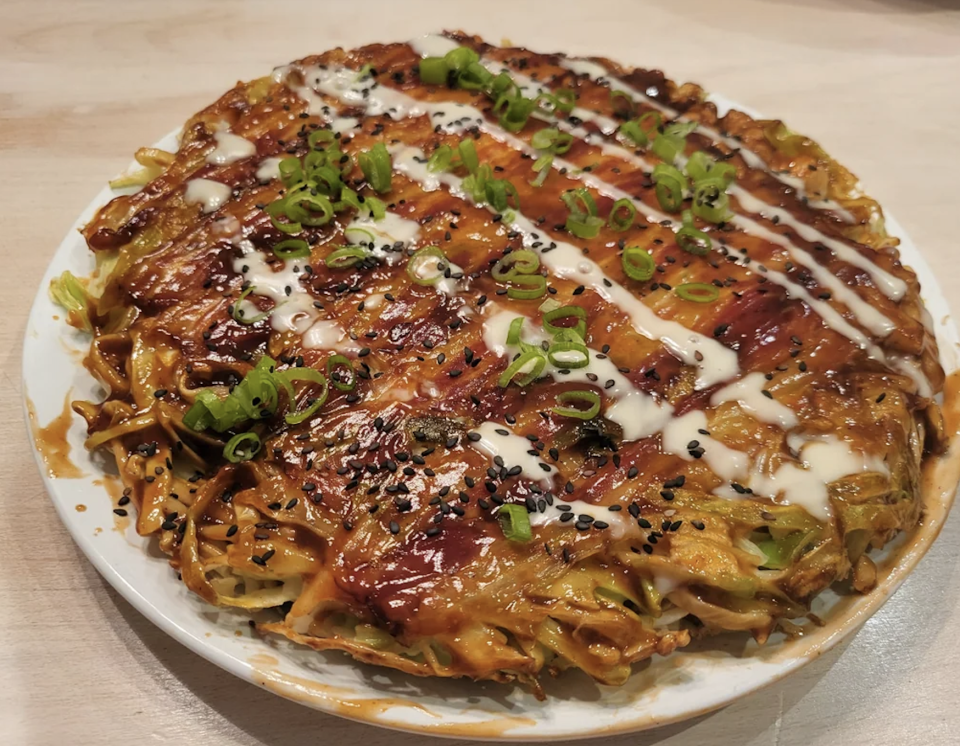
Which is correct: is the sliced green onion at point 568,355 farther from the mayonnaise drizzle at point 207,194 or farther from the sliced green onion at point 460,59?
the sliced green onion at point 460,59

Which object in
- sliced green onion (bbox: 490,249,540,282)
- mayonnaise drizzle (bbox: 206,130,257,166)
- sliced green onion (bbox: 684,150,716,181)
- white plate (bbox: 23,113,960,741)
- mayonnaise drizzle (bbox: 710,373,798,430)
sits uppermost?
sliced green onion (bbox: 684,150,716,181)

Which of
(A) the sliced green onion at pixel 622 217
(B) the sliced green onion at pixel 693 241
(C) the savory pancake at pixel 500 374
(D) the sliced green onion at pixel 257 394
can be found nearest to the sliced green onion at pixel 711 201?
(C) the savory pancake at pixel 500 374

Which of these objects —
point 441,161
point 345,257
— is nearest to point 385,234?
point 345,257

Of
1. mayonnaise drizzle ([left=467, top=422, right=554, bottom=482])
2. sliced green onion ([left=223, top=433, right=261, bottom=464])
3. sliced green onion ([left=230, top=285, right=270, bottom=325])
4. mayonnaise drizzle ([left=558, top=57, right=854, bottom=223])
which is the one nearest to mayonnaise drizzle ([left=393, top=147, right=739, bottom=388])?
mayonnaise drizzle ([left=467, top=422, right=554, bottom=482])

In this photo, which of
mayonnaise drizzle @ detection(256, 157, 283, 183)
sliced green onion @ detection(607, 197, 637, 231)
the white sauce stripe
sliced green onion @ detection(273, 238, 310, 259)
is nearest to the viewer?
the white sauce stripe

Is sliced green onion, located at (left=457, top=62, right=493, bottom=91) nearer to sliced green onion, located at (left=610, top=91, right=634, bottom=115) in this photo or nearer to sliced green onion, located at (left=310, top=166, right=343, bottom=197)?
sliced green onion, located at (left=610, top=91, right=634, bottom=115)

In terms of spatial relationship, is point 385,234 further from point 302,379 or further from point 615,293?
point 615,293
